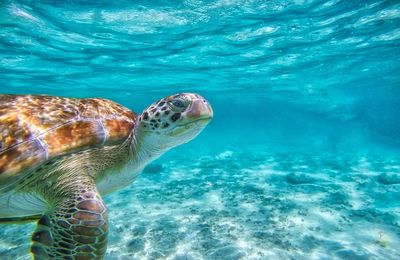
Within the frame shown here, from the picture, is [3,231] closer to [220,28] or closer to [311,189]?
[311,189]

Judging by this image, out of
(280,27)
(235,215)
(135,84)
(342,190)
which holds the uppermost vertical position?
(280,27)

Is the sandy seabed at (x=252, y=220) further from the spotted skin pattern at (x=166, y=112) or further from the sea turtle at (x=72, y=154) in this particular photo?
the spotted skin pattern at (x=166, y=112)

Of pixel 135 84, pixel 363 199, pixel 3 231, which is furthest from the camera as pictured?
pixel 135 84

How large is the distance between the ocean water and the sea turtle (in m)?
2.35

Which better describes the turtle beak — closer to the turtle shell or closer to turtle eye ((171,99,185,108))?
turtle eye ((171,99,185,108))

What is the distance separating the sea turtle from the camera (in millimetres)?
2629

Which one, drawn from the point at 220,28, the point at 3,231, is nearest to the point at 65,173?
the point at 3,231

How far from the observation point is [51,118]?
10.8ft

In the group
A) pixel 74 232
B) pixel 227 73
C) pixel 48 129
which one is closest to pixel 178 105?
pixel 48 129

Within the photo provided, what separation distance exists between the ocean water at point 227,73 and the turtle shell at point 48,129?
2.76m

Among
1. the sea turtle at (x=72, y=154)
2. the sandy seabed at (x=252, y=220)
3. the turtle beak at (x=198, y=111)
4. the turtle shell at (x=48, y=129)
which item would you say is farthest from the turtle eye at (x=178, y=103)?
the sandy seabed at (x=252, y=220)

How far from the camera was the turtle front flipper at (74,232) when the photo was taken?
256 cm

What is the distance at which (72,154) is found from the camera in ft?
10.4

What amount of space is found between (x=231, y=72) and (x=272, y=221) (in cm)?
1800
